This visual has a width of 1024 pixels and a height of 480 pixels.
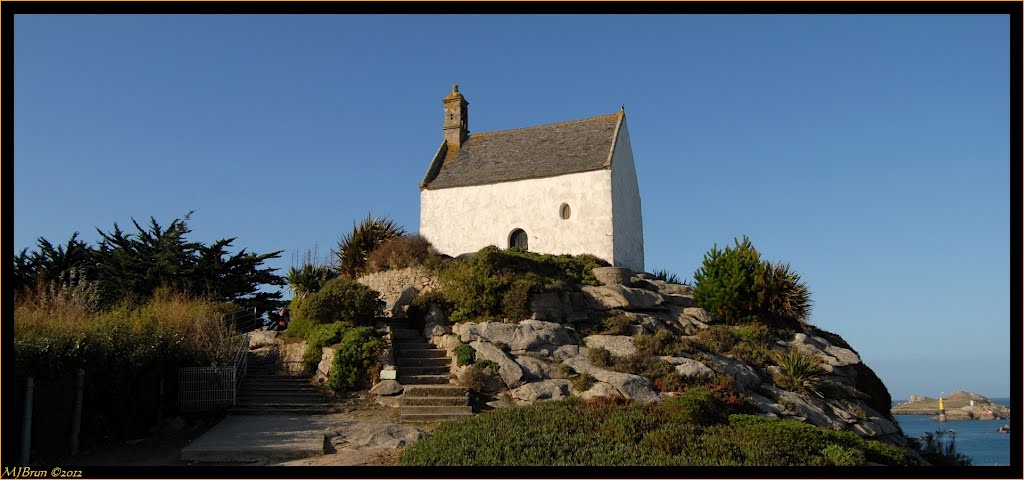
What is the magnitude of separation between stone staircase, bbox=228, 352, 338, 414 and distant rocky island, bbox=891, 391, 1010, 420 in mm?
24660

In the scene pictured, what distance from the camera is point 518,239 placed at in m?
31.8

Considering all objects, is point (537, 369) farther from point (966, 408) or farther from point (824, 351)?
point (966, 408)

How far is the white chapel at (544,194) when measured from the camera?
3020cm

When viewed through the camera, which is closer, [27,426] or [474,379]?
[27,426]

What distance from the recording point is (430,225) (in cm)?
3300

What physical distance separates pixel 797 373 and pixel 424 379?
10.4 m

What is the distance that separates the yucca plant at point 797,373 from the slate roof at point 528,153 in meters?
11.9

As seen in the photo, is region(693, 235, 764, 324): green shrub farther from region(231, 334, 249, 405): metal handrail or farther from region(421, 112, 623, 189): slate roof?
region(231, 334, 249, 405): metal handrail

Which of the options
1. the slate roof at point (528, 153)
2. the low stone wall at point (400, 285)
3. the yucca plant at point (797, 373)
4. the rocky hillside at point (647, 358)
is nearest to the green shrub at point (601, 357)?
the rocky hillside at point (647, 358)

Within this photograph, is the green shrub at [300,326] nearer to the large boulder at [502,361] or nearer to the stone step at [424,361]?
the stone step at [424,361]

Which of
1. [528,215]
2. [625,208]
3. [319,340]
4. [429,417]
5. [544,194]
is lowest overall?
[429,417]

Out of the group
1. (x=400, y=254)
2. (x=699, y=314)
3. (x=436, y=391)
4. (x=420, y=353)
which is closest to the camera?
(x=436, y=391)

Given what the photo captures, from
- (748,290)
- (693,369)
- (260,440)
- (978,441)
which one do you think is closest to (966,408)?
(978,441)

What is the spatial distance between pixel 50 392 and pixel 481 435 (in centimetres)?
820
